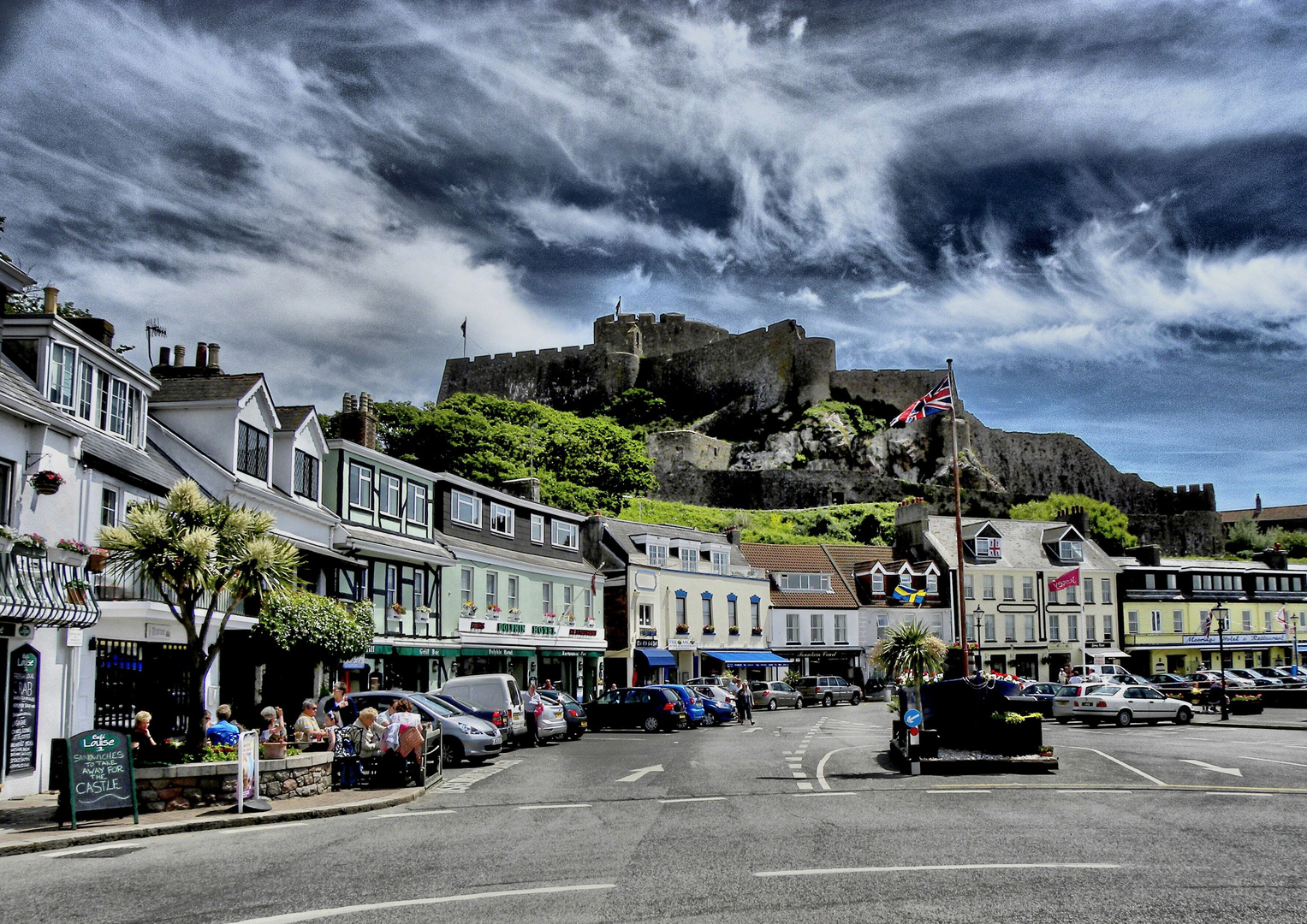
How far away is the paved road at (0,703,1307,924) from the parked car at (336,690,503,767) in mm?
2682

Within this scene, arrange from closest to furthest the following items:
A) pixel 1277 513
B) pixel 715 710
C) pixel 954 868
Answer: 1. pixel 954 868
2. pixel 715 710
3. pixel 1277 513

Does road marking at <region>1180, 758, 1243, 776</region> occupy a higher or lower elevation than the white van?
lower

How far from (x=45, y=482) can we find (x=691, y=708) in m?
21.4

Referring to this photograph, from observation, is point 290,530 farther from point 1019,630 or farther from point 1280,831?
point 1019,630

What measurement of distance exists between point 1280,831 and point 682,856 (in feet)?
21.3

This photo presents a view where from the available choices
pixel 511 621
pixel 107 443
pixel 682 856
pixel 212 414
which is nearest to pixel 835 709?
pixel 511 621

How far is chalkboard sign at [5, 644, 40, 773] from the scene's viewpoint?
1602 cm

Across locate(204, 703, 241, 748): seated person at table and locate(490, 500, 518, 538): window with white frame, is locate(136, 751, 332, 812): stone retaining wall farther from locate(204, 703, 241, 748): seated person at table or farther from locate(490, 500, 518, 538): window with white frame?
locate(490, 500, 518, 538): window with white frame

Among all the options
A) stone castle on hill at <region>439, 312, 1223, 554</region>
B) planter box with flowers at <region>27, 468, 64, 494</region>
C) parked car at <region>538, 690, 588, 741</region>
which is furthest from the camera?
stone castle on hill at <region>439, 312, 1223, 554</region>

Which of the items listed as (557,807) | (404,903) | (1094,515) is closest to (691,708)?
(557,807)

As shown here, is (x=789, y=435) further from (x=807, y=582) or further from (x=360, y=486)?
(x=360, y=486)

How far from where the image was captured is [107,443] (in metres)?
19.6

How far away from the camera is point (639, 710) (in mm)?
33156

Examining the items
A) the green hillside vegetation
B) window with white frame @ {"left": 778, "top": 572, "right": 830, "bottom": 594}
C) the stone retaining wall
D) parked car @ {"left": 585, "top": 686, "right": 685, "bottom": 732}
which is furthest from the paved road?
the green hillside vegetation
